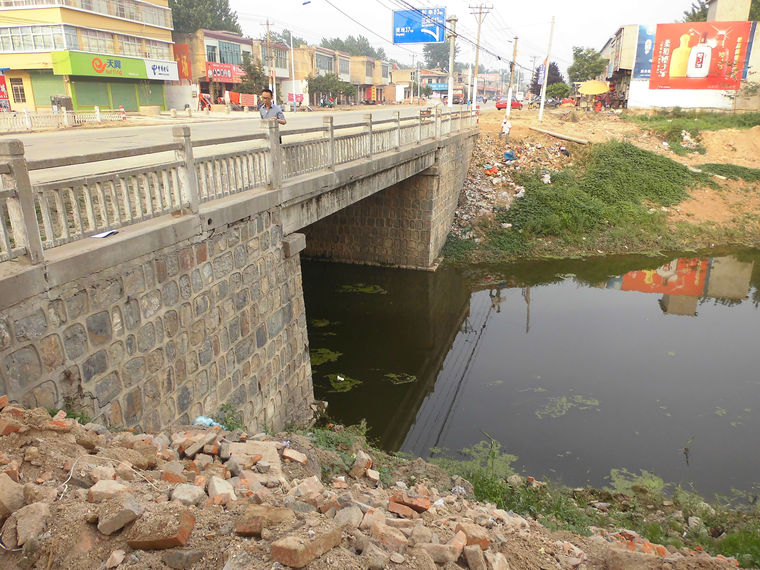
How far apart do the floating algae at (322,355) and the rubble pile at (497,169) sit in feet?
27.5

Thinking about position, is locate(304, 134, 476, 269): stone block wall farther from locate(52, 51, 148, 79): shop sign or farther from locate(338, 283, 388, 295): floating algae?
locate(52, 51, 148, 79): shop sign

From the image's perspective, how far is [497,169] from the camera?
20734 millimetres

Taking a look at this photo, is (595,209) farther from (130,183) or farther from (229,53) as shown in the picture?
(229,53)

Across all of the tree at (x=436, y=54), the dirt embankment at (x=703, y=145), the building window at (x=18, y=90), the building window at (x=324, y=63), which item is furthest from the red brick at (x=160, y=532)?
the tree at (x=436, y=54)

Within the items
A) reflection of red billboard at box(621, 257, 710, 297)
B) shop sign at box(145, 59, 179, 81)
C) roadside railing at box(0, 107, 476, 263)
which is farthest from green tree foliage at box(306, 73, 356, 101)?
roadside railing at box(0, 107, 476, 263)

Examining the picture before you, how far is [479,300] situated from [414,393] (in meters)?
5.17

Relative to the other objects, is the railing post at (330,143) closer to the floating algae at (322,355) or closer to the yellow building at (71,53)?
the floating algae at (322,355)

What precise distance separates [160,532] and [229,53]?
146 ft

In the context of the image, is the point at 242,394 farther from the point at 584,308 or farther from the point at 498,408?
the point at 584,308

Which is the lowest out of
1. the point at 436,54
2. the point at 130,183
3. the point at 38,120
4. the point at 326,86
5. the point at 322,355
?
the point at 322,355

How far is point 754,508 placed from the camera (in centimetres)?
625

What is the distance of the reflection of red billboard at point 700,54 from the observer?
28.5 meters

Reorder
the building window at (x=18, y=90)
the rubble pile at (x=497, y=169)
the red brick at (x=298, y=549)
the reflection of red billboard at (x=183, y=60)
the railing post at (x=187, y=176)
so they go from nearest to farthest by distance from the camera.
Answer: the red brick at (x=298, y=549) → the railing post at (x=187, y=176) → the rubble pile at (x=497, y=169) → the building window at (x=18, y=90) → the reflection of red billboard at (x=183, y=60)

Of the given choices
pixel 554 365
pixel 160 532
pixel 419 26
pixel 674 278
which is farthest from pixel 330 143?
pixel 419 26
